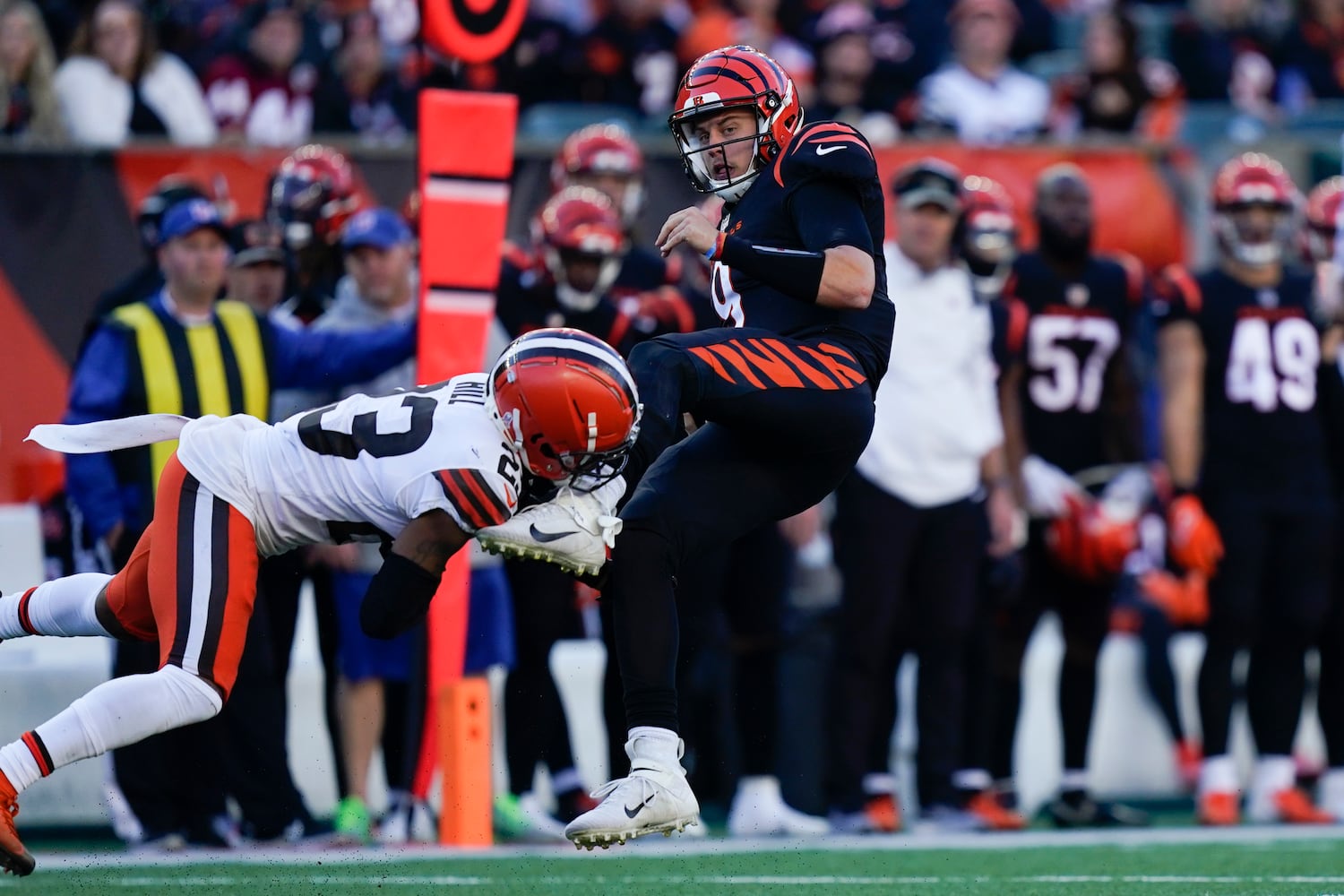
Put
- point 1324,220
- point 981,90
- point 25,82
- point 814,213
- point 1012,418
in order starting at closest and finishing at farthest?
point 814,213 < point 1012,418 < point 1324,220 < point 25,82 < point 981,90

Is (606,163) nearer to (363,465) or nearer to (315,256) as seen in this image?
(315,256)

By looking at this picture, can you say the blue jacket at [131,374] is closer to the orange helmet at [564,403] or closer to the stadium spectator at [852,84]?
the orange helmet at [564,403]

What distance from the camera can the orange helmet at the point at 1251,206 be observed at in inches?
277

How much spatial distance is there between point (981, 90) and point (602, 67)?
177 centimetres

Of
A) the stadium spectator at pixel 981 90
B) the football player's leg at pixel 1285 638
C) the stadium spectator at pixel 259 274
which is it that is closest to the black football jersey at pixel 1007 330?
the football player's leg at pixel 1285 638

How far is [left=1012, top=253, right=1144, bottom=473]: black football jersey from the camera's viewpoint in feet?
23.0

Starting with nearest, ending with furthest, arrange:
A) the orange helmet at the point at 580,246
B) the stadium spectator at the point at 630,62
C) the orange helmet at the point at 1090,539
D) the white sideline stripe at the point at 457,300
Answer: the white sideline stripe at the point at 457,300 → the orange helmet at the point at 580,246 → the orange helmet at the point at 1090,539 → the stadium spectator at the point at 630,62

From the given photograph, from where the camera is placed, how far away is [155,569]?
4422mm

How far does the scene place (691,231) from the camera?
4.36 meters

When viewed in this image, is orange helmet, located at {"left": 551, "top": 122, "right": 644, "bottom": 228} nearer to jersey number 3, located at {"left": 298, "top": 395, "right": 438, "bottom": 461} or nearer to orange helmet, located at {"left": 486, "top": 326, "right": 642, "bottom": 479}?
jersey number 3, located at {"left": 298, "top": 395, "right": 438, "bottom": 461}

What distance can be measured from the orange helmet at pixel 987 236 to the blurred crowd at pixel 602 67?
1064mm

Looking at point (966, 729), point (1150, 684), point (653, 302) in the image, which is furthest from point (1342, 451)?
point (653, 302)

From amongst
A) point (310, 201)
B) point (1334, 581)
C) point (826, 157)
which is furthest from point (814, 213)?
point (1334, 581)

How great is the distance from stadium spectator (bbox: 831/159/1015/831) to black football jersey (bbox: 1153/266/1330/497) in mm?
793
